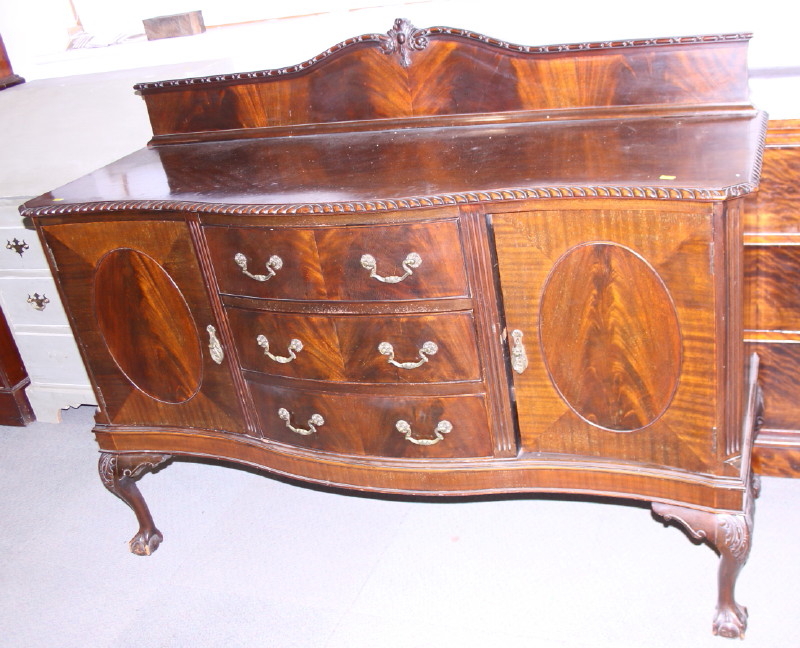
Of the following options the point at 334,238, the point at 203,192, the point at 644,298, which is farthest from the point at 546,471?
the point at 203,192

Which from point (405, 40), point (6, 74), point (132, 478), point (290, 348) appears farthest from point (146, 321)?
point (6, 74)

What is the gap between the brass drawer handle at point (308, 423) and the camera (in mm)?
1965

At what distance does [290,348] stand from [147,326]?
0.40m

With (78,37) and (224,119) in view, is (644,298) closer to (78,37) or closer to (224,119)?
(224,119)

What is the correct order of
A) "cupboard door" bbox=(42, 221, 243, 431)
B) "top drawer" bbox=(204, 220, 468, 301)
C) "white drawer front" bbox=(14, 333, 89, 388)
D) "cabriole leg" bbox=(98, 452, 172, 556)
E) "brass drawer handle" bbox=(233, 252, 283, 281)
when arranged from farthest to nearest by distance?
"white drawer front" bbox=(14, 333, 89, 388)
"cabriole leg" bbox=(98, 452, 172, 556)
"cupboard door" bbox=(42, 221, 243, 431)
"brass drawer handle" bbox=(233, 252, 283, 281)
"top drawer" bbox=(204, 220, 468, 301)

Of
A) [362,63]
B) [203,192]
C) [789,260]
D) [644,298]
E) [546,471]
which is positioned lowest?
[546,471]

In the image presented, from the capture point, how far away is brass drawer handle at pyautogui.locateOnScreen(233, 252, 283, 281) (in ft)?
5.87

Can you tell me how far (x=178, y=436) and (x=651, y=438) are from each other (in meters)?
1.15

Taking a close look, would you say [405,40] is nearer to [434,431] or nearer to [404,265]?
[404,265]

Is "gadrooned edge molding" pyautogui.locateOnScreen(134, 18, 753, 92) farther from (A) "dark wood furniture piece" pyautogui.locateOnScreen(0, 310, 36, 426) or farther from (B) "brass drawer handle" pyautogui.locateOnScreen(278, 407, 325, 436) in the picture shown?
(A) "dark wood furniture piece" pyautogui.locateOnScreen(0, 310, 36, 426)

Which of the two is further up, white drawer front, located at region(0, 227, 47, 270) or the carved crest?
the carved crest

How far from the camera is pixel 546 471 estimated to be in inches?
73.2

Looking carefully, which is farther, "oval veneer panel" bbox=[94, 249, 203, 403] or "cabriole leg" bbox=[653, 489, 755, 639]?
"oval veneer panel" bbox=[94, 249, 203, 403]

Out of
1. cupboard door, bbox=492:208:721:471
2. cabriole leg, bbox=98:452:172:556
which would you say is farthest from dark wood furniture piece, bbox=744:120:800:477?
cabriole leg, bbox=98:452:172:556
